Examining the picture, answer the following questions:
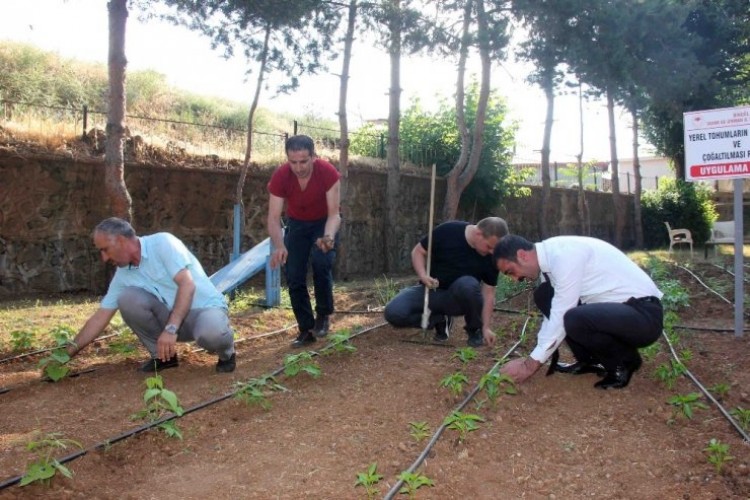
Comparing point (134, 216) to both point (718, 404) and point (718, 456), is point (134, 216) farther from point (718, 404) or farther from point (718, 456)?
point (718, 456)

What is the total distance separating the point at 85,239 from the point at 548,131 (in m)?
12.1

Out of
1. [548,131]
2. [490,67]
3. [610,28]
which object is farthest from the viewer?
[548,131]

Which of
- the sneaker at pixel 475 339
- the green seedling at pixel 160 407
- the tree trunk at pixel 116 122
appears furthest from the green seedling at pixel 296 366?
the tree trunk at pixel 116 122

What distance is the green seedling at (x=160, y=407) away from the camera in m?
2.99

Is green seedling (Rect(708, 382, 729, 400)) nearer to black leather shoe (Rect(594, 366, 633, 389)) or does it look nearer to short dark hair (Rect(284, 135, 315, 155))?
black leather shoe (Rect(594, 366, 633, 389))

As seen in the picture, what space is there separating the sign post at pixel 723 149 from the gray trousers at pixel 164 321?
4.05 m

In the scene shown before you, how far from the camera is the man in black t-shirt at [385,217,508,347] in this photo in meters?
5.06

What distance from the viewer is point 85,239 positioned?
363 inches

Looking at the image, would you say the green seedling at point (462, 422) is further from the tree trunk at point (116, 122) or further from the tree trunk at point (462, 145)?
the tree trunk at point (462, 145)

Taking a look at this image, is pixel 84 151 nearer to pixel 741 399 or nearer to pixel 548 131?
pixel 741 399

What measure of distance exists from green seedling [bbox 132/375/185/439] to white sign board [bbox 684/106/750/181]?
15.0 ft

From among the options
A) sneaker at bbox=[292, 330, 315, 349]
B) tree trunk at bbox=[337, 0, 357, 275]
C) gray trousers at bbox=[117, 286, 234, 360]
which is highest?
tree trunk at bbox=[337, 0, 357, 275]

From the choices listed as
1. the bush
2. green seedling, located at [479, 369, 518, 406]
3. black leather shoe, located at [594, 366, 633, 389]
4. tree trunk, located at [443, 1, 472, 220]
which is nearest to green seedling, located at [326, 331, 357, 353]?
green seedling, located at [479, 369, 518, 406]

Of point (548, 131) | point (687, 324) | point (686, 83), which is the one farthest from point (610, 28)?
point (548, 131)
